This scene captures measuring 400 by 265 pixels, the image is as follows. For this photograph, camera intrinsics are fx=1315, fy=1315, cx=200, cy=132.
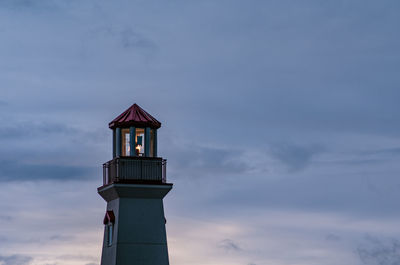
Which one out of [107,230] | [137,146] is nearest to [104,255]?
[107,230]

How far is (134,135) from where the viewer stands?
7294cm

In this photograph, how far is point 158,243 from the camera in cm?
7206

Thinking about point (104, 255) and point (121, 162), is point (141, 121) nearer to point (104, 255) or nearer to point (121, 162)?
point (121, 162)

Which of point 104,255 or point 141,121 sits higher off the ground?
point 141,121

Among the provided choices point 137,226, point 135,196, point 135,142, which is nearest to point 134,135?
point 135,142

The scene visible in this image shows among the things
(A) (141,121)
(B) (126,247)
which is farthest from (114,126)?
(B) (126,247)

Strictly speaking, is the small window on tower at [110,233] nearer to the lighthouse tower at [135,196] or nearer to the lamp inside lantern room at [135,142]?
the lighthouse tower at [135,196]

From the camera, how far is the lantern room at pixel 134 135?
72.8 metres

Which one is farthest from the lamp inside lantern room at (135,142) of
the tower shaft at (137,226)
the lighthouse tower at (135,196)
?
the tower shaft at (137,226)

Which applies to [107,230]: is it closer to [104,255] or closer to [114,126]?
[104,255]

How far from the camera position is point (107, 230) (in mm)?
73125

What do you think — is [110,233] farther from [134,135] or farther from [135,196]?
[134,135]

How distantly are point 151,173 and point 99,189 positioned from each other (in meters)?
3.42

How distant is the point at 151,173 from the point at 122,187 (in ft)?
6.07
